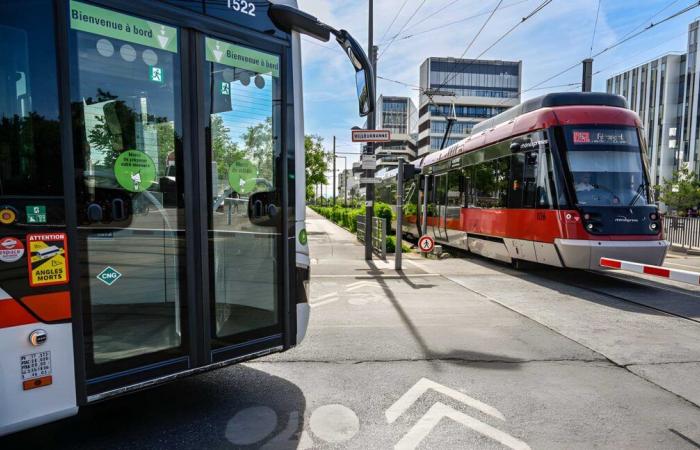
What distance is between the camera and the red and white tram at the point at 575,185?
831 cm

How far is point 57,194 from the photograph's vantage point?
2.52 metres

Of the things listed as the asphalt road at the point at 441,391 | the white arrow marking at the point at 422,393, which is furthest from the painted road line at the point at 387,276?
the white arrow marking at the point at 422,393

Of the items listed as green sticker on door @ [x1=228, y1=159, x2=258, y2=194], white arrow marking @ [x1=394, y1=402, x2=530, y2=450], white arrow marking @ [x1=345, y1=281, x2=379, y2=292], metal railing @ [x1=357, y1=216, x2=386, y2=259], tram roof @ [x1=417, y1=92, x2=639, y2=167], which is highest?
tram roof @ [x1=417, y1=92, x2=639, y2=167]

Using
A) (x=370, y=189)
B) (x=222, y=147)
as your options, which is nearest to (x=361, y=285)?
(x=370, y=189)

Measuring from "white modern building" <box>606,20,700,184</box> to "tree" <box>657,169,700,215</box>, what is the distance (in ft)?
71.8

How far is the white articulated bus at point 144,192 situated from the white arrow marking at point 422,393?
969 mm

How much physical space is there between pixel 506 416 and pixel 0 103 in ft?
12.3

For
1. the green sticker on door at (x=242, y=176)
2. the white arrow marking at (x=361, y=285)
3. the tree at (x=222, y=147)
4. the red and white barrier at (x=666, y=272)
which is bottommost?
the white arrow marking at (x=361, y=285)

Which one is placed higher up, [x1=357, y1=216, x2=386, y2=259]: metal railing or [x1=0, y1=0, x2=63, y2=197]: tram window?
[x1=0, y1=0, x2=63, y2=197]: tram window

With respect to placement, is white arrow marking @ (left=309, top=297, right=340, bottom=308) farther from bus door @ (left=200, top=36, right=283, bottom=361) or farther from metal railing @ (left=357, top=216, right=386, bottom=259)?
metal railing @ (left=357, top=216, right=386, bottom=259)

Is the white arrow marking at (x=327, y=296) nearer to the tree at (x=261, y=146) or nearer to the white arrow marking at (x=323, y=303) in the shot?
the white arrow marking at (x=323, y=303)

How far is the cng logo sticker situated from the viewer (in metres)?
2.73

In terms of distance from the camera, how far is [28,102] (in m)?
2.44

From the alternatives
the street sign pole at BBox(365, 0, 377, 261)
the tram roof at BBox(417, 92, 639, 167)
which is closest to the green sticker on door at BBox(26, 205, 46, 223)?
the tram roof at BBox(417, 92, 639, 167)
